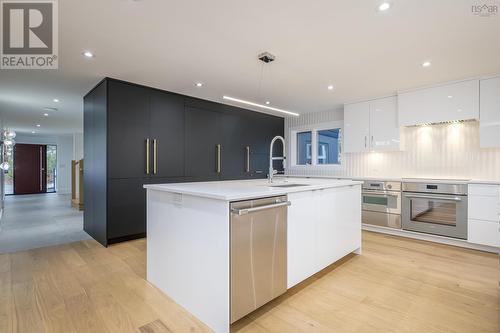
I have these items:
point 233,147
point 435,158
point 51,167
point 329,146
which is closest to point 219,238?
point 233,147

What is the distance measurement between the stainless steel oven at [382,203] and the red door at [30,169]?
1243cm

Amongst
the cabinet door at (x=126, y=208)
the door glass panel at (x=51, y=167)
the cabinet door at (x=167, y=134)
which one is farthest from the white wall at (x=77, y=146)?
the cabinet door at (x=126, y=208)

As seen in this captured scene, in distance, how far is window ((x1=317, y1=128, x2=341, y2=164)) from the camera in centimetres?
549

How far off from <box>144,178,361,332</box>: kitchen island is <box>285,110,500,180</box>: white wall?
236 centimetres

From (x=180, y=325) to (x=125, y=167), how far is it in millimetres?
2521

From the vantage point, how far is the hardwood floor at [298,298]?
1.74 m

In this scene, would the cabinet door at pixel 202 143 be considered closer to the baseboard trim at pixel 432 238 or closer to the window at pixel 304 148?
the window at pixel 304 148

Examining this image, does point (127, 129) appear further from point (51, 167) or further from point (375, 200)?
point (51, 167)

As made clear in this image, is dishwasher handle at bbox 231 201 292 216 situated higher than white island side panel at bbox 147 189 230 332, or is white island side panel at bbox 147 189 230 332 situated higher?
dishwasher handle at bbox 231 201 292 216

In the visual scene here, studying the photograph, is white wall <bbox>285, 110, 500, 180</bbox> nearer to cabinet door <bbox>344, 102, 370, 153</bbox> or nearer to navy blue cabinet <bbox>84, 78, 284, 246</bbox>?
cabinet door <bbox>344, 102, 370, 153</bbox>

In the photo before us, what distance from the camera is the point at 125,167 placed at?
359 cm

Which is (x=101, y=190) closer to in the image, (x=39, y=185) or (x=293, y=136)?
(x=293, y=136)

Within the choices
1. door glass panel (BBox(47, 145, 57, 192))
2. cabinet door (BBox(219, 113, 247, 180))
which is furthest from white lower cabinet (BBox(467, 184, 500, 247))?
door glass panel (BBox(47, 145, 57, 192))

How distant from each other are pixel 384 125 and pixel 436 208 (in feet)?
5.11
